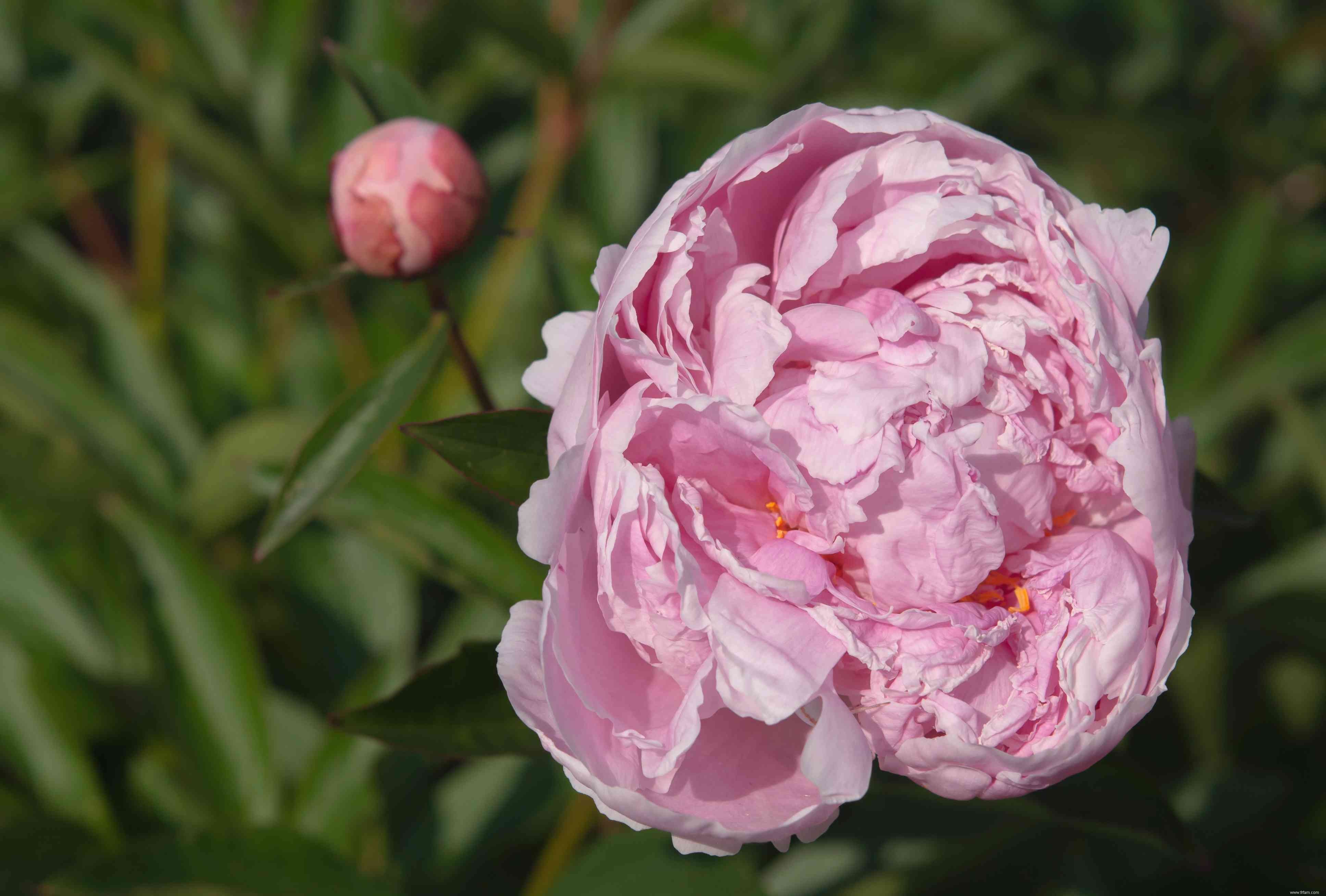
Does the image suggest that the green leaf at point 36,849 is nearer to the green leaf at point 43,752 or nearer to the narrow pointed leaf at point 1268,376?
the green leaf at point 43,752

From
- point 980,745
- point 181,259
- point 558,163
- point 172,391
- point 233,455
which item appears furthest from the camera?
point 181,259

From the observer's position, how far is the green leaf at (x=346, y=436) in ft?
3.40

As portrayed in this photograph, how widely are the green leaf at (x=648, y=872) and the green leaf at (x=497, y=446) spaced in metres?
0.55

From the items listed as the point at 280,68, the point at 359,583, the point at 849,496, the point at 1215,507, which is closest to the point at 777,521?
the point at 849,496

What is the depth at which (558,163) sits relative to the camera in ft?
6.70

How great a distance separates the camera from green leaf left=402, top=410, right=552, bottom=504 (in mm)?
935

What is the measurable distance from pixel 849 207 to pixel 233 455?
1.10 m

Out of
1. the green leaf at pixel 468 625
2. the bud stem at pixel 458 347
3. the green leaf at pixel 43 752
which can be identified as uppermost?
the bud stem at pixel 458 347

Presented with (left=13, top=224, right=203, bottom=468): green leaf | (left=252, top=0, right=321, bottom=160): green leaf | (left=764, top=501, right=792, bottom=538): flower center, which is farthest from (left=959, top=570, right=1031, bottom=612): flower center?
(left=252, top=0, right=321, bottom=160): green leaf

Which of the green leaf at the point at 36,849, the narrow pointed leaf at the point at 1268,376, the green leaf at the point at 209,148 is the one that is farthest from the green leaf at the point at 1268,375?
the green leaf at the point at 36,849

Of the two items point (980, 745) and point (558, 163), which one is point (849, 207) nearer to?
point (980, 745)

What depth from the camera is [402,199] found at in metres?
1.14

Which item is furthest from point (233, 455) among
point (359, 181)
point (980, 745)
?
point (980, 745)

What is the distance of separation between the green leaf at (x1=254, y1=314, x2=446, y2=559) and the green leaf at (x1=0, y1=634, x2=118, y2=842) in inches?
26.6
